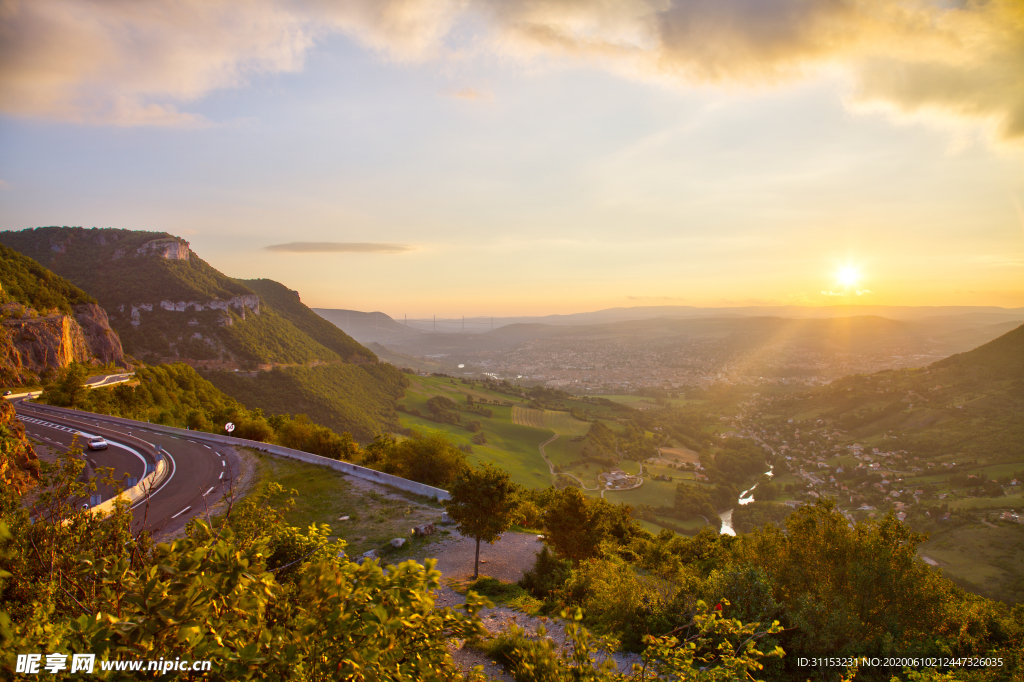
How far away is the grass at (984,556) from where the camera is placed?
40.5 m

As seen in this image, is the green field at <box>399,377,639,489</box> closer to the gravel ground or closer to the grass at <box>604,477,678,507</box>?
the grass at <box>604,477,678,507</box>

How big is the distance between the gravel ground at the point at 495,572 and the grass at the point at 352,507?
5.20 feet

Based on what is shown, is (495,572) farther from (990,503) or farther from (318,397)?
(990,503)

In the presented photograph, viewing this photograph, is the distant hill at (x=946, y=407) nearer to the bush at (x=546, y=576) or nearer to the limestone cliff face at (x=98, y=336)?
the bush at (x=546, y=576)

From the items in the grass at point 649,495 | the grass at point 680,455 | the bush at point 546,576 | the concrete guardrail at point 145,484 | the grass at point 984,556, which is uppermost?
the concrete guardrail at point 145,484

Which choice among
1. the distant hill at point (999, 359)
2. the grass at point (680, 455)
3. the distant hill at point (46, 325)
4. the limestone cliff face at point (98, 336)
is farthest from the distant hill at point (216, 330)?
the distant hill at point (999, 359)

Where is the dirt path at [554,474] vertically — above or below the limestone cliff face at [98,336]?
below

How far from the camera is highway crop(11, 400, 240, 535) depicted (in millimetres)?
Answer: 22203

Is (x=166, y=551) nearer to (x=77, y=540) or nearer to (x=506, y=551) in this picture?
(x=77, y=540)

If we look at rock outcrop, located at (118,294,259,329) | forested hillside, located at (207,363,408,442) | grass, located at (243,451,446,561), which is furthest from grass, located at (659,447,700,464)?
rock outcrop, located at (118,294,259,329)

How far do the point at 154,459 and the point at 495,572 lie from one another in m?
27.1

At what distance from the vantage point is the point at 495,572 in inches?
760

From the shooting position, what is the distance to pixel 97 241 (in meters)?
116

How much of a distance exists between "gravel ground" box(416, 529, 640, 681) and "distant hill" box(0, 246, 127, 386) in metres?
54.1
